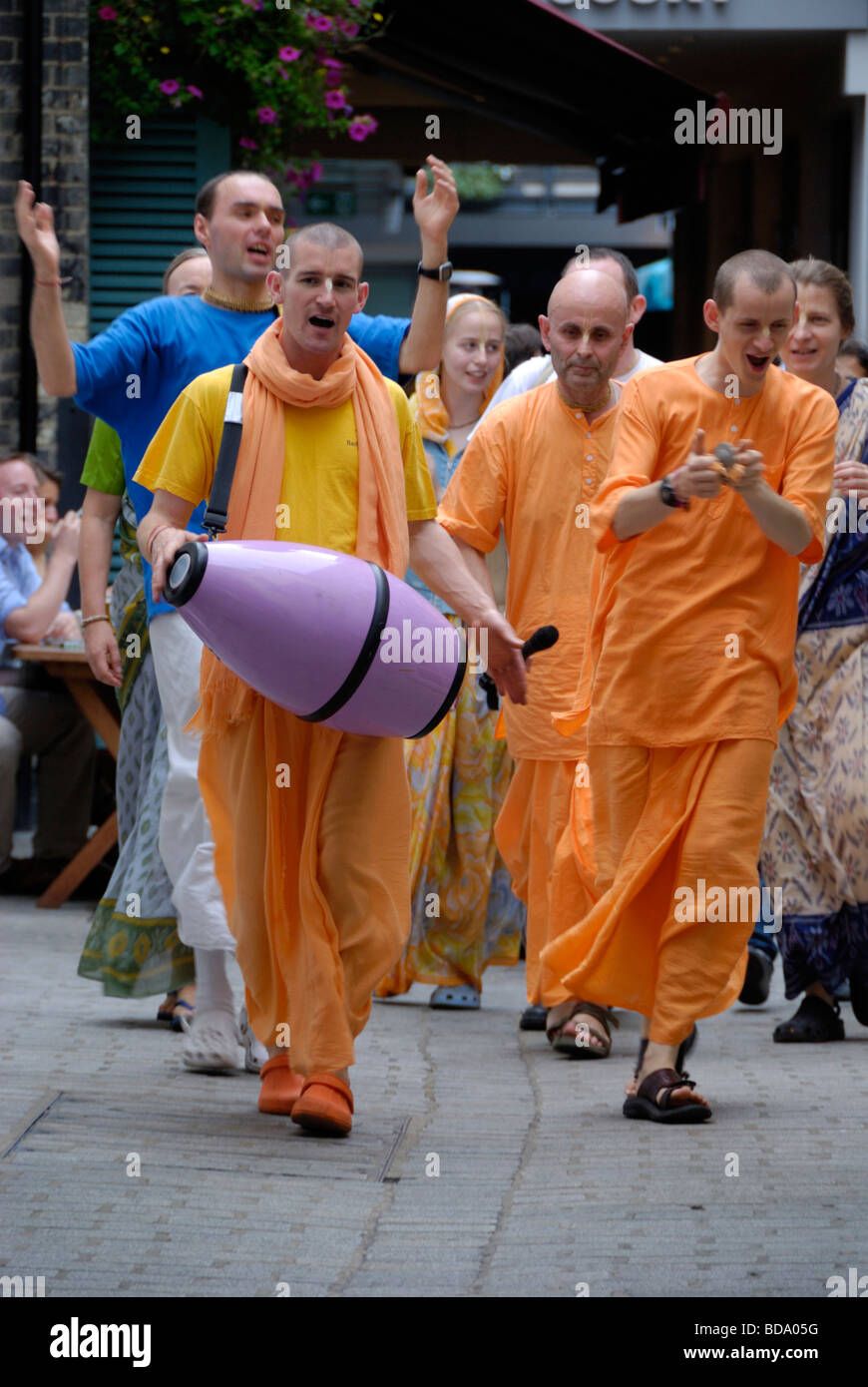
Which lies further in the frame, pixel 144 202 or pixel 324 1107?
pixel 144 202

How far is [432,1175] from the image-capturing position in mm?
4441

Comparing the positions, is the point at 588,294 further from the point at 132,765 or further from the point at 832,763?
the point at 132,765

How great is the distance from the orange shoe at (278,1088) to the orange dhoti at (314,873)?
11 cm

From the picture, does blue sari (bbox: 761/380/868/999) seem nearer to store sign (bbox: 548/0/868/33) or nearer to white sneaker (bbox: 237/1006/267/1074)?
white sneaker (bbox: 237/1006/267/1074)


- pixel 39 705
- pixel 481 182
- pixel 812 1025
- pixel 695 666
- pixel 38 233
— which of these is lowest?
pixel 812 1025

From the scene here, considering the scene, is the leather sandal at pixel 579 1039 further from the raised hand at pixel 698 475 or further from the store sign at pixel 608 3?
the store sign at pixel 608 3

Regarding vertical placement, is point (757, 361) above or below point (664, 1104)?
above

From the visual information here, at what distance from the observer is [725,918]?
495 cm

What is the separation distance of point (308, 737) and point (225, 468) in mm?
622

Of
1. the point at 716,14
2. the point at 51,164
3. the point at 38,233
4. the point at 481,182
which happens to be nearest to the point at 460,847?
the point at 38,233

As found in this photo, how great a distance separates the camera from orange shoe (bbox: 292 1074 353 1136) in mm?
4691

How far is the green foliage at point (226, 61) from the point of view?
11117 mm

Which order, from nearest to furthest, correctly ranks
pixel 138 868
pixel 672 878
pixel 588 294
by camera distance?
pixel 672 878, pixel 588 294, pixel 138 868

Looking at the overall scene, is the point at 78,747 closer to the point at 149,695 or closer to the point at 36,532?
the point at 36,532
